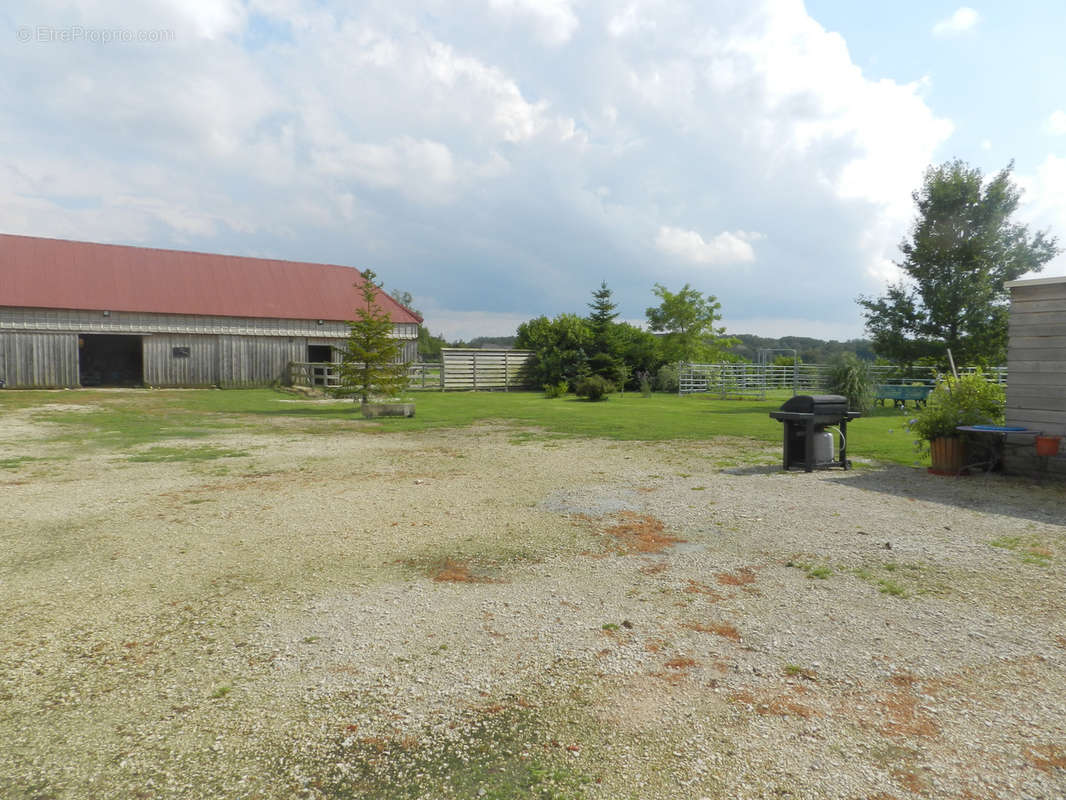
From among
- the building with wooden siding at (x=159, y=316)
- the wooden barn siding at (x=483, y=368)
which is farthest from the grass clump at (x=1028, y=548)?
the wooden barn siding at (x=483, y=368)

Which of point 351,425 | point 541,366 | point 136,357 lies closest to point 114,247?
point 136,357

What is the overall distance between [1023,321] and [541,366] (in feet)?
78.7

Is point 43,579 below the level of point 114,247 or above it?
below

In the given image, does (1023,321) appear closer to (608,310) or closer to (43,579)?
(43,579)

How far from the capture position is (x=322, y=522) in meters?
6.12

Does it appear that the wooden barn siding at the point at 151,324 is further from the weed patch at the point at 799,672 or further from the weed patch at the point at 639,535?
the weed patch at the point at 799,672

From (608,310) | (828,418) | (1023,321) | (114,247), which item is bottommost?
(828,418)

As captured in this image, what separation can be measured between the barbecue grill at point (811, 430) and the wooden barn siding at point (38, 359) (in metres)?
29.8

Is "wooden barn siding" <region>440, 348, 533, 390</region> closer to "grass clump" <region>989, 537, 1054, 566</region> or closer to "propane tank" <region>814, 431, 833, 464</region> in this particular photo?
"propane tank" <region>814, 431, 833, 464</region>

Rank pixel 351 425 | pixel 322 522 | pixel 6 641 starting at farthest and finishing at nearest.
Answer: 1. pixel 351 425
2. pixel 322 522
3. pixel 6 641

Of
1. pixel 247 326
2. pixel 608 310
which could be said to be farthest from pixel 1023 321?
pixel 247 326

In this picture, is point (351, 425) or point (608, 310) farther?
point (608, 310)

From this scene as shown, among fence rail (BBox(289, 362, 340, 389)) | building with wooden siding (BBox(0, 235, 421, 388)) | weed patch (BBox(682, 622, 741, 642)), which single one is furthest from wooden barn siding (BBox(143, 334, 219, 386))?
weed patch (BBox(682, 622, 741, 642))

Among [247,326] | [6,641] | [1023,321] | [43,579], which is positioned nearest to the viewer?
[6,641]
